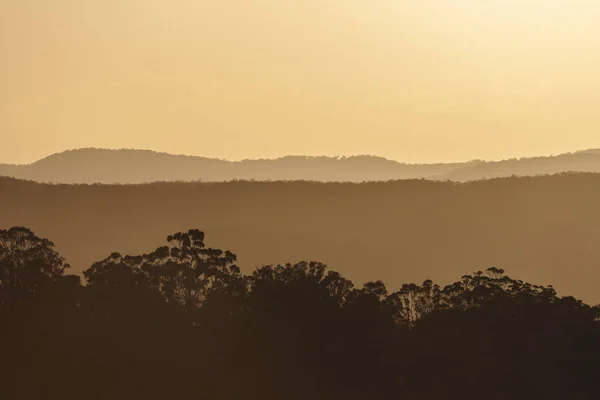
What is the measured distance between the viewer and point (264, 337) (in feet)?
157

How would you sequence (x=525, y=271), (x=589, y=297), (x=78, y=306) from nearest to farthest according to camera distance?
(x=78, y=306), (x=589, y=297), (x=525, y=271)

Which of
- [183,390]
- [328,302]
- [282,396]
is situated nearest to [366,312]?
[328,302]

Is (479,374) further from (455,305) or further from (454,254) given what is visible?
(454,254)

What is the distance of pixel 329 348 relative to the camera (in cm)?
4672

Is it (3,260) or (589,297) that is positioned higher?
(3,260)

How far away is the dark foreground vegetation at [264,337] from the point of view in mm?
44688

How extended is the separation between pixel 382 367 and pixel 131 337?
11222 mm

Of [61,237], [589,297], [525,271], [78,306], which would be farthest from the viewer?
[61,237]

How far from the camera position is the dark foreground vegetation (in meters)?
44.7

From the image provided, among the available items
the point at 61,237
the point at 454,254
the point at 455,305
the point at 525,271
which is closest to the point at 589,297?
the point at 525,271

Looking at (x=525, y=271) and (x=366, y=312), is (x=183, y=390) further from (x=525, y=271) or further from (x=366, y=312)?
(x=525, y=271)

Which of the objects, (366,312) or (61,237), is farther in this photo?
(61,237)

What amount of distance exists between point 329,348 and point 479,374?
6.72 meters

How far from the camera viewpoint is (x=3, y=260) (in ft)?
167
